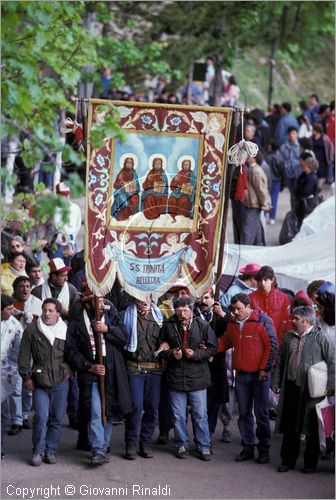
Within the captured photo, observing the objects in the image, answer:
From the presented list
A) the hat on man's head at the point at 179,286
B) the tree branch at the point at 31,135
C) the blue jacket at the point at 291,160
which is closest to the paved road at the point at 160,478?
the hat on man's head at the point at 179,286

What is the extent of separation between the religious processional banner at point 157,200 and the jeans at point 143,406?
0.81 metres

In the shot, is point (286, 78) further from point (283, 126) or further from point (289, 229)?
point (289, 229)

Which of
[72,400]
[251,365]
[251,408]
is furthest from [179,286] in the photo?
[72,400]

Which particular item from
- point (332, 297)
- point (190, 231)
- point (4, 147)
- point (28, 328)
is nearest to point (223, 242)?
point (190, 231)

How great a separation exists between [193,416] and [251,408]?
0.57 metres

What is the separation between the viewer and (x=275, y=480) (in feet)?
39.7

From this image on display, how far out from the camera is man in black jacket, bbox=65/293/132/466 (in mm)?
12341

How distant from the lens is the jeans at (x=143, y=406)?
1263 centimetres

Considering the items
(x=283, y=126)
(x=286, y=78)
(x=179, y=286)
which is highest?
(x=286, y=78)

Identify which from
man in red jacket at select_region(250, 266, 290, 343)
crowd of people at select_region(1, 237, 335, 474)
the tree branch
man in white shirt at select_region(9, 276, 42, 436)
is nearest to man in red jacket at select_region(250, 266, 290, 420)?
man in red jacket at select_region(250, 266, 290, 343)

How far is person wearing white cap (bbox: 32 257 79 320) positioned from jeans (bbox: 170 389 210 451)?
173 cm

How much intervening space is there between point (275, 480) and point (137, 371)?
1.67 metres

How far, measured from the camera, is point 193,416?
12.7m

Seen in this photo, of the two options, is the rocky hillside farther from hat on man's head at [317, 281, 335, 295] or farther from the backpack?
hat on man's head at [317, 281, 335, 295]
